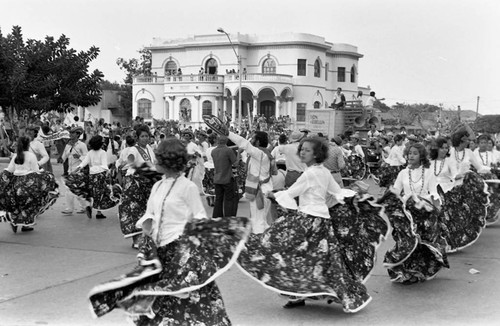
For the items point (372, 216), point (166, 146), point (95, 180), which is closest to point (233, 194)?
point (95, 180)

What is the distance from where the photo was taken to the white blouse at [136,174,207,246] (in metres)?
4.79

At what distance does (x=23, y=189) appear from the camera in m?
9.89

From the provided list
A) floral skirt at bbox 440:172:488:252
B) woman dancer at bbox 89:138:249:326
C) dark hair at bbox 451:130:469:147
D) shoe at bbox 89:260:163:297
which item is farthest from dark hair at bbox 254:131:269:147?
shoe at bbox 89:260:163:297

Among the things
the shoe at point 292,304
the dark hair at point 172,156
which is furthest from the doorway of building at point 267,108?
the dark hair at point 172,156

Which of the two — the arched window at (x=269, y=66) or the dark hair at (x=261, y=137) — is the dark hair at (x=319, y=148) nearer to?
the dark hair at (x=261, y=137)

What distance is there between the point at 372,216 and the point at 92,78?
16403 mm

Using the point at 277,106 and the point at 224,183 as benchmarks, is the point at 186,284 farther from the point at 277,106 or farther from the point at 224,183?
the point at 277,106

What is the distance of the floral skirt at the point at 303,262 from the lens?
17.9 ft

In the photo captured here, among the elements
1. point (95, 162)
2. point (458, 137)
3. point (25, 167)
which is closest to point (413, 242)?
point (458, 137)

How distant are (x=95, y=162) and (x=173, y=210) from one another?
23.2 feet

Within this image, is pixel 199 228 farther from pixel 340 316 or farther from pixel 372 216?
pixel 372 216

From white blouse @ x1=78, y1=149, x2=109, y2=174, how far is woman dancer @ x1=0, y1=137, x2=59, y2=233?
4.47 ft

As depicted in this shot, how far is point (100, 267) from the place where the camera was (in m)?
7.61

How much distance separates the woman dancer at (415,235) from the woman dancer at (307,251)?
30.3 inches
